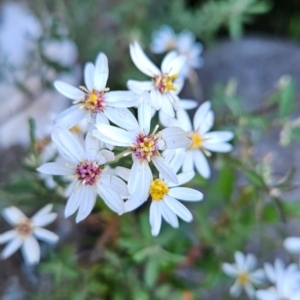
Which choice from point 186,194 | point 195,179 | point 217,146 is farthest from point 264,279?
point 186,194

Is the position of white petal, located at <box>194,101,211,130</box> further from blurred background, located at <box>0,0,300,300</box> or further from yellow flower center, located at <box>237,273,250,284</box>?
yellow flower center, located at <box>237,273,250,284</box>

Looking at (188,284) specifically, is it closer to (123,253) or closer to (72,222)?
(123,253)

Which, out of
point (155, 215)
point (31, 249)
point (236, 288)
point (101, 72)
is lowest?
point (236, 288)

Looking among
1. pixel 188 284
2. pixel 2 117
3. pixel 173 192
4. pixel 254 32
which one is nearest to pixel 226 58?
pixel 254 32

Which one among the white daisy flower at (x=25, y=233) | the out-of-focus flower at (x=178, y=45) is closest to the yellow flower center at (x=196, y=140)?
the white daisy flower at (x=25, y=233)

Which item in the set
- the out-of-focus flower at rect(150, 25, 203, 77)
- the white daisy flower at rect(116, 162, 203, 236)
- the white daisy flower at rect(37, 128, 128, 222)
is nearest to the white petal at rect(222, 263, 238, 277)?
the white daisy flower at rect(116, 162, 203, 236)

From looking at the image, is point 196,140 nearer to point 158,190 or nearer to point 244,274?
point 158,190

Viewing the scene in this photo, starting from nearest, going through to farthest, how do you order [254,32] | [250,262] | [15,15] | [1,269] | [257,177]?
[257,177], [250,262], [1,269], [15,15], [254,32]
